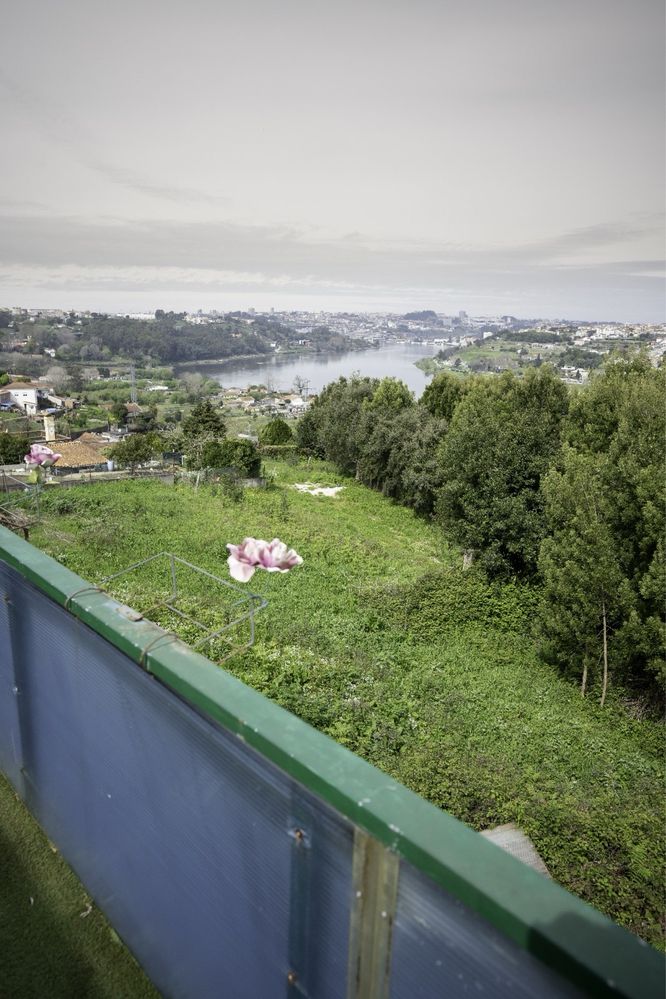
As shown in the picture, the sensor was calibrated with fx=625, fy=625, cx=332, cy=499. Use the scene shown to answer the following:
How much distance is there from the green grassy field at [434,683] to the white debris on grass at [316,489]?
14.4 feet

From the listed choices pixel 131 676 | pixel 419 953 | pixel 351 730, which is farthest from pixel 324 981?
pixel 351 730

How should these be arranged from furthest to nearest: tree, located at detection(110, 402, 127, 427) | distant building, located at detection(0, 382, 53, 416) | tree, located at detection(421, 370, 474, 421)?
tree, located at detection(110, 402, 127, 427) → distant building, located at detection(0, 382, 53, 416) → tree, located at detection(421, 370, 474, 421)

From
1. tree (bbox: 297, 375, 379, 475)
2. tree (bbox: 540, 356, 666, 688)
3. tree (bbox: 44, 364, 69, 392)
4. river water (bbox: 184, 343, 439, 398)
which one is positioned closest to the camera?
tree (bbox: 540, 356, 666, 688)

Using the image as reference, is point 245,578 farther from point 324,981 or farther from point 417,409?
point 417,409

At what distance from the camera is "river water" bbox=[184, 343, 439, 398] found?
66106mm

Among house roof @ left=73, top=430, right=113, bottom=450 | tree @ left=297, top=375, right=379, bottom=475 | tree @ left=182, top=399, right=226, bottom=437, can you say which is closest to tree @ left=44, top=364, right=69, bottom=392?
house roof @ left=73, top=430, right=113, bottom=450

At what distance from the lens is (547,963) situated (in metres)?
0.61

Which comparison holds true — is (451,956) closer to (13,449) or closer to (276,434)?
(13,449)

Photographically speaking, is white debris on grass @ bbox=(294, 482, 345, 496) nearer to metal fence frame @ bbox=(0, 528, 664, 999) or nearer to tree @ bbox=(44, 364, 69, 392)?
metal fence frame @ bbox=(0, 528, 664, 999)

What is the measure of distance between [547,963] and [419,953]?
221mm

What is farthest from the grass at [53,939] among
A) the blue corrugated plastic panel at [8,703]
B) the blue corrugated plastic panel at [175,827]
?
the blue corrugated plastic panel at [8,703]

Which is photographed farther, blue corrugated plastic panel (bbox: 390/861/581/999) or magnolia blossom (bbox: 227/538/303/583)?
magnolia blossom (bbox: 227/538/303/583)

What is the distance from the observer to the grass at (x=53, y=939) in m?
1.32

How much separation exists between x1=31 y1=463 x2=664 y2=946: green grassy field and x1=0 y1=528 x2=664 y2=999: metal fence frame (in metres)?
3.30
